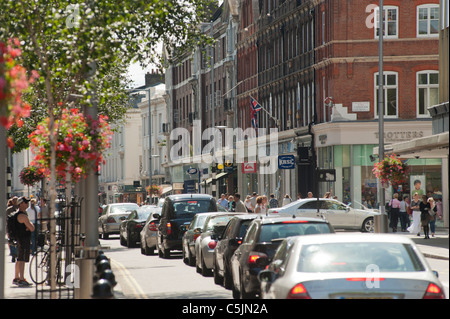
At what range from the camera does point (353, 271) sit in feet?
31.1

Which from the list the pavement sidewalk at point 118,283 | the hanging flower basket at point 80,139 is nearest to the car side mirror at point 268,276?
the hanging flower basket at point 80,139

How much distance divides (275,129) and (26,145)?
2176cm

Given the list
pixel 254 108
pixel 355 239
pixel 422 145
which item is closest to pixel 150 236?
pixel 422 145

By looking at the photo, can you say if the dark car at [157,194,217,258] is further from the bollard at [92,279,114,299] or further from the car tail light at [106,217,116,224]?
the bollard at [92,279,114,299]

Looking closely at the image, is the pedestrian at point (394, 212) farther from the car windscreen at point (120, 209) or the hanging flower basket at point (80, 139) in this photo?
the hanging flower basket at point (80, 139)

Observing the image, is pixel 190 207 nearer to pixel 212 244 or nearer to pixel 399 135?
pixel 212 244

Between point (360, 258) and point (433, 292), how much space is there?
86 centimetres

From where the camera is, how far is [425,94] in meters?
46.0

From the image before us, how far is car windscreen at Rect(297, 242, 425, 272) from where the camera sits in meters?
9.59

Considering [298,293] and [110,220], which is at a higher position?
[298,293]

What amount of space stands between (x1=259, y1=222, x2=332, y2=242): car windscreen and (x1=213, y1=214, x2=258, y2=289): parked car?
6.03 ft

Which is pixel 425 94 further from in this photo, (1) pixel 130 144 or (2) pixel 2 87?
(1) pixel 130 144
